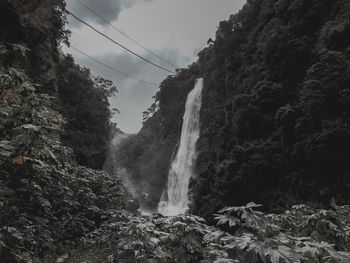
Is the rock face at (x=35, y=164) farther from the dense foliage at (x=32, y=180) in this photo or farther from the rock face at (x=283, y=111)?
the rock face at (x=283, y=111)

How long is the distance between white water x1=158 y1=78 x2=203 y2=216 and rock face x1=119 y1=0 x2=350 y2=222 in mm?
3703

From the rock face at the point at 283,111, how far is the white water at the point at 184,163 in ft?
12.1

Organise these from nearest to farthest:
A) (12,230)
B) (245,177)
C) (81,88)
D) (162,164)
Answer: (12,230) → (245,177) → (81,88) → (162,164)

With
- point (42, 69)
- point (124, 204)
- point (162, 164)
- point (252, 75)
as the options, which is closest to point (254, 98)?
point (252, 75)

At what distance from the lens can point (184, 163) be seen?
3419 centimetres

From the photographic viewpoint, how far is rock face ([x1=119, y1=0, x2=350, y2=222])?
16.4 m

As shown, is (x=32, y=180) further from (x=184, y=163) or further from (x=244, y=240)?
(x=184, y=163)

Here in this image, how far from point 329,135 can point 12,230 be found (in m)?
14.5

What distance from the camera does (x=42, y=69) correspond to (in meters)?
15.4

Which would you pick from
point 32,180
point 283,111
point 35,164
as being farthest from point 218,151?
point 35,164

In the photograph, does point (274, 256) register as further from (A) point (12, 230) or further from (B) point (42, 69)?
(B) point (42, 69)

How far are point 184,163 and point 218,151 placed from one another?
9.81m

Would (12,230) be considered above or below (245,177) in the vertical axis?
below

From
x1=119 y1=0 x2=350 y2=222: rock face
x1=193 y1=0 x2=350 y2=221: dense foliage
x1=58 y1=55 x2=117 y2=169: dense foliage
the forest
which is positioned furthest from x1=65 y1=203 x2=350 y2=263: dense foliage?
x1=58 y1=55 x2=117 y2=169: dense foliage
